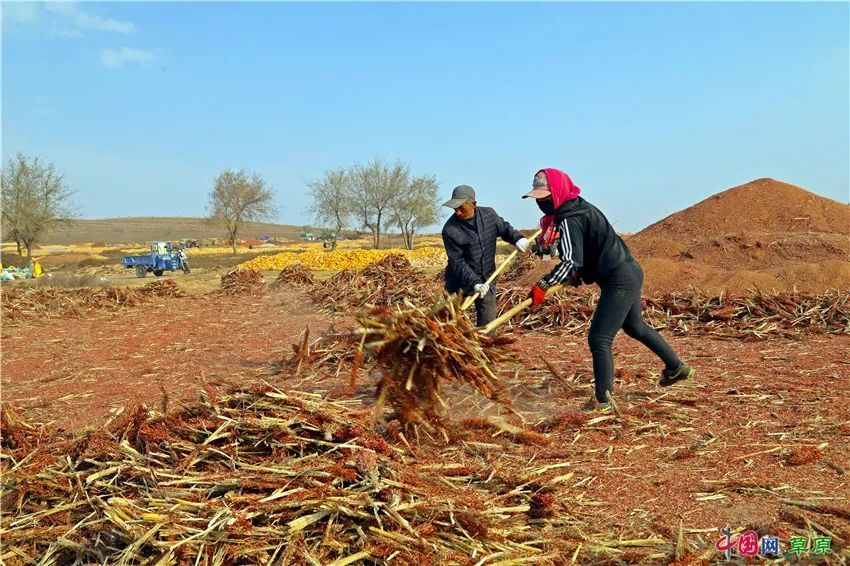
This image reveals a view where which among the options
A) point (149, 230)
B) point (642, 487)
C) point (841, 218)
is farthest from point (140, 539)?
point (149, 230)

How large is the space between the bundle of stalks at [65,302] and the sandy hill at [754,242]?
1159 cm

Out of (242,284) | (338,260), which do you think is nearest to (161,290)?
(242,284)

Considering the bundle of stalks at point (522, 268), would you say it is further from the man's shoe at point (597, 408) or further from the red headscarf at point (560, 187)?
the red headscarf at point (560, 187)

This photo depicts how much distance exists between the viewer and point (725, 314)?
9023 mm

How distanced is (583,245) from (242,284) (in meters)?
14.5

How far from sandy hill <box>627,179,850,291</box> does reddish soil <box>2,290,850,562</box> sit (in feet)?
15.0

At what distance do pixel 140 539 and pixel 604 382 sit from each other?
10.9ft

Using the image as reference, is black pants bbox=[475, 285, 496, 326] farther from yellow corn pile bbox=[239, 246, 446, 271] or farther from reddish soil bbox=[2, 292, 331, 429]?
yellow corn pile bbox=[239, 246, 446, 271]

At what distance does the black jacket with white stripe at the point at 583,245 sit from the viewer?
4.75 metres

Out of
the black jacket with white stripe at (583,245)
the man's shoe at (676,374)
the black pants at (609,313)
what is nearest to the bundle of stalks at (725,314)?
the man's shoe at (676,374)

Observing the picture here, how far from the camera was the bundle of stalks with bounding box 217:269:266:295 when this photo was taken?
17312mm

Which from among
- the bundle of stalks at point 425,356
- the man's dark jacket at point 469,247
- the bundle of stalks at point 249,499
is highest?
the man's dark jacket at point 469,247

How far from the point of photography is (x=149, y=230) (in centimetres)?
10125

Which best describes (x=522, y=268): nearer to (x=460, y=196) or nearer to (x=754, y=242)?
(x=754, y=242)
